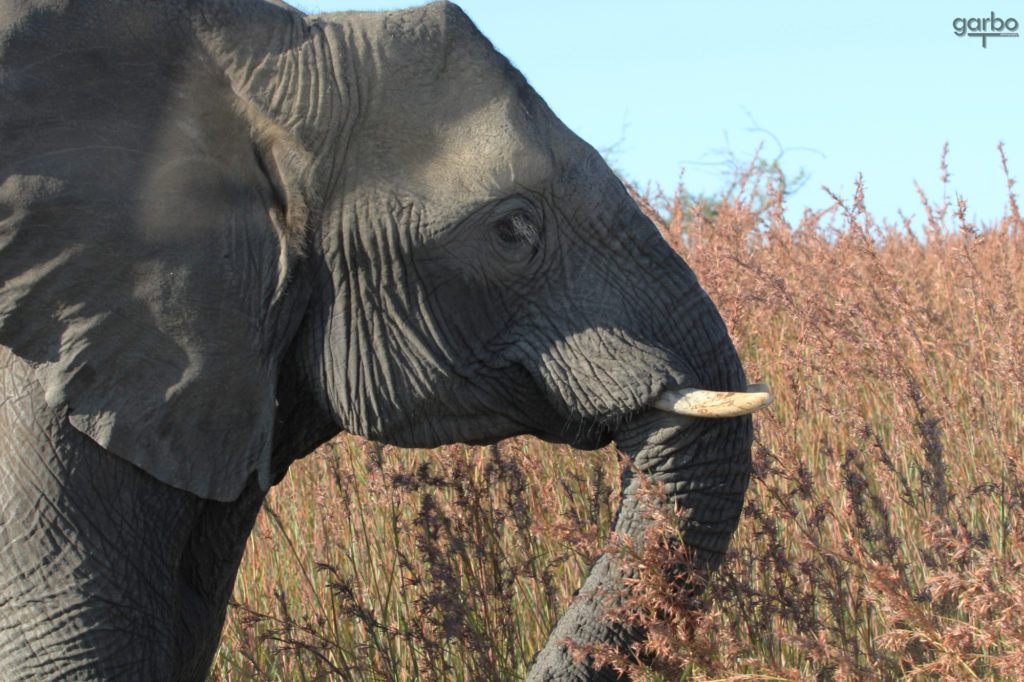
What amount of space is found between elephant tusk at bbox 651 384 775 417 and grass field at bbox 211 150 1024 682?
32 centimetres

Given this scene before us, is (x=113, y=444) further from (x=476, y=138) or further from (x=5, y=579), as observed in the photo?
(x=476, y=138)

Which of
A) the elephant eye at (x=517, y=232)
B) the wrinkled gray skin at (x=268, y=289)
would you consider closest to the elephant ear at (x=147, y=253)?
the wrinkled gray skin at (x=268, y=289)

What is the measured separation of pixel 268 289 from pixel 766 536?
2635mm

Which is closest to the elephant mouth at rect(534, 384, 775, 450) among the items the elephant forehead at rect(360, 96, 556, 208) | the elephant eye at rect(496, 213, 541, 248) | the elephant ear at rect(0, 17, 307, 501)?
the elephant eye at rect(496, 213, 541, 248)

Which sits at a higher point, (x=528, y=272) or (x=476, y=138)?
(x=476, y=138)

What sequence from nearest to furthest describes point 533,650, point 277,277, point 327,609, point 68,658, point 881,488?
point 68,658
point 277,277
point 533,650
point 327,609
point 881,488

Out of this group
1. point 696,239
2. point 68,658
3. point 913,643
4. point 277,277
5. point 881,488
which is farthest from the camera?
point 696,239

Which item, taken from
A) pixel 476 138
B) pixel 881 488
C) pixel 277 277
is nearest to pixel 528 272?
pixel 476 138

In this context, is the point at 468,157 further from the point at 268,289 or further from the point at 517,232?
the point at 268,289

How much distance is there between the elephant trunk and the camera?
2936 millimetres

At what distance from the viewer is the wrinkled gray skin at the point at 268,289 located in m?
2.80

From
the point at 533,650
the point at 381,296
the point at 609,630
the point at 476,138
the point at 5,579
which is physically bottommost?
the point at 533,650

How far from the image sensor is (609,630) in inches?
120

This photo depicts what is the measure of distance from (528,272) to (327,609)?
2215mm
